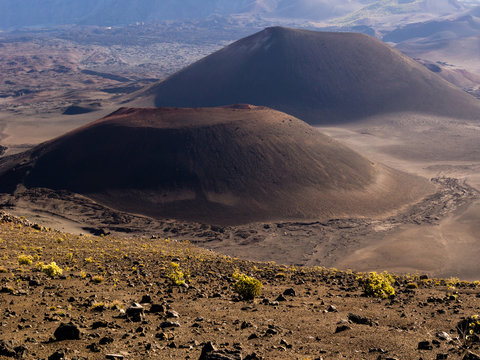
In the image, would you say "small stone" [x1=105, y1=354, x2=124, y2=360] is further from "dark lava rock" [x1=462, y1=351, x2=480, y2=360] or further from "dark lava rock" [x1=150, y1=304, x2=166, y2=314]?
"dark lava rock" [x1=462, y1=351, x2=480, y2=360]

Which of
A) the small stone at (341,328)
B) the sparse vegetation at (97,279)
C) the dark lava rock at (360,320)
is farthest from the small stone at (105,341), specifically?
the dark lava rock at (360,320)

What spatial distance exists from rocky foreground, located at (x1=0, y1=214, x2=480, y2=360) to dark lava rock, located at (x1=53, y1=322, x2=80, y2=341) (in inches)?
0.8

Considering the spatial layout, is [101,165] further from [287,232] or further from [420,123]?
[420,123]

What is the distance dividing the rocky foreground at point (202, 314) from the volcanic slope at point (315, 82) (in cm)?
8096

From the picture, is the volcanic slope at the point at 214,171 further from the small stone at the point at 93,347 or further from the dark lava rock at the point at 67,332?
the small stone at the point at 93,347

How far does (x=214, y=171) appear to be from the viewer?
47250 mm

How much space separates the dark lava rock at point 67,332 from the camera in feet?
30.6

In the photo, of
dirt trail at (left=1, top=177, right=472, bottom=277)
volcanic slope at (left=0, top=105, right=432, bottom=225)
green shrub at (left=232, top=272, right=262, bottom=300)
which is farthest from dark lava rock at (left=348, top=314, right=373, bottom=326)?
volcanic slope at (left=0, top=105, right=432, bottom=225)

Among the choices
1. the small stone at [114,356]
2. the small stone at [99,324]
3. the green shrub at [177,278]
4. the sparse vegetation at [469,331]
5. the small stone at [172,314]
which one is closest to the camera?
the small stone at [114,356]

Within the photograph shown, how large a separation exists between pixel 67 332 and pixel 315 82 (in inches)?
4026

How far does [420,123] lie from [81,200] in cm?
6944

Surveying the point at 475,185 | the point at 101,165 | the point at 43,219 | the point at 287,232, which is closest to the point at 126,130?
the point at 101,165

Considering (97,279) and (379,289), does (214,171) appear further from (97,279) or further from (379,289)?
(379,289)

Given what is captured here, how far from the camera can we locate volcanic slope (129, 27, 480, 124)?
99.4 m
